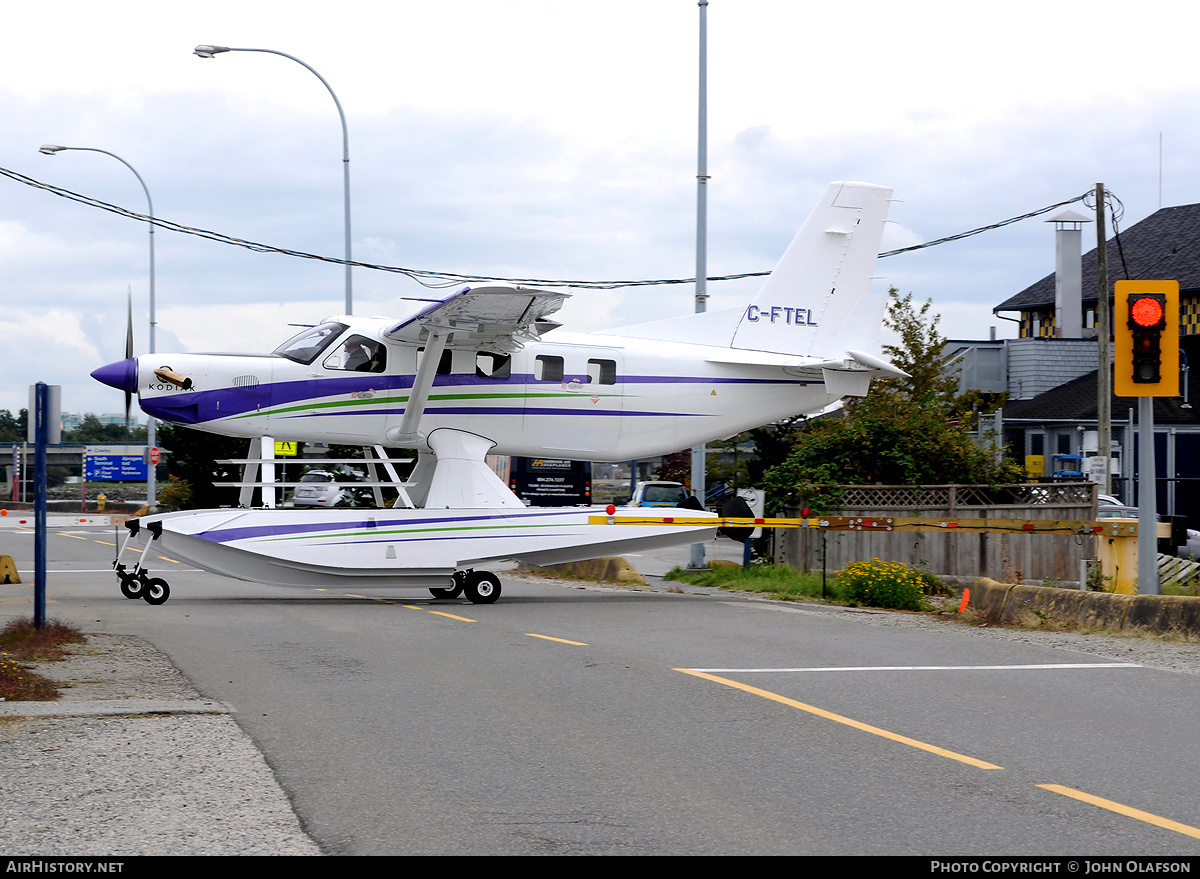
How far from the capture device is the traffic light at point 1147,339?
43.6 feet

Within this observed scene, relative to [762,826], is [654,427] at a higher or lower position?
higher

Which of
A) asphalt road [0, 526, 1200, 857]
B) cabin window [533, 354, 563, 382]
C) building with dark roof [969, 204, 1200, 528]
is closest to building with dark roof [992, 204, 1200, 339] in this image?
building with dark roof [969, 204, 1200, 528]

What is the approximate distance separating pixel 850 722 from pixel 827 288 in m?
12.2

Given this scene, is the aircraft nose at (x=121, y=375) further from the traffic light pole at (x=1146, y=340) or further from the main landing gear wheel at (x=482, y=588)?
the traffic light pole at (x=1146, y=340)

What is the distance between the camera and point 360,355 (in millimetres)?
18047

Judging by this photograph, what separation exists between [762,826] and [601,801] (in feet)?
2.81

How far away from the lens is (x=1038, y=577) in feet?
59.9

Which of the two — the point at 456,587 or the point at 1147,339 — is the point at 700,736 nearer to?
the point at 1147,339

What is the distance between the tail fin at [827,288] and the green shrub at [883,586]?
3.62 metres

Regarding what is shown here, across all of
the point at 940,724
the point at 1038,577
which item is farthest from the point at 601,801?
the point at 1038,577

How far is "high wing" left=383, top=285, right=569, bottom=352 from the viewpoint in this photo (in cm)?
1564

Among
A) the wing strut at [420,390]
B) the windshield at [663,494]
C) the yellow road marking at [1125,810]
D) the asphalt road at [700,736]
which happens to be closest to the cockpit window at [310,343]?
the wing strut at [420,390]

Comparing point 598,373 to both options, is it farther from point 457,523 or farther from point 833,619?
point 833,619

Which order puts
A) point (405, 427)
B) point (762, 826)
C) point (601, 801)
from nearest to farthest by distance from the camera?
point (762, 826) < point (601, 801) < point (405, 427)
